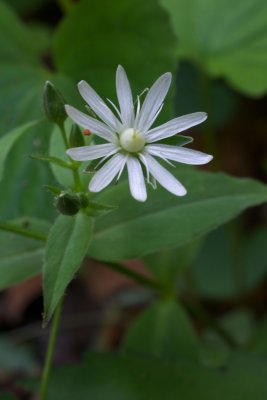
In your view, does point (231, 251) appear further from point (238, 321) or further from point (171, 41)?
point (171, 41)

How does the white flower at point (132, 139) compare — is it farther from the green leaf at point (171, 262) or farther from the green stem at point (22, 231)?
the green leaf at point (171, 262)

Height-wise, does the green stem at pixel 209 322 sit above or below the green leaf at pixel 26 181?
below

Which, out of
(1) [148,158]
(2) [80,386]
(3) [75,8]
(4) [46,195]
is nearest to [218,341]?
(2) [80,386]

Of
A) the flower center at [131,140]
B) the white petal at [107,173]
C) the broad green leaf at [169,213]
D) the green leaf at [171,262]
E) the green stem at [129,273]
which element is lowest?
the green leaf at [171,262]

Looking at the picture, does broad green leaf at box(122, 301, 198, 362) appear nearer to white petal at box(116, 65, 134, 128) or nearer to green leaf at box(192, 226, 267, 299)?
green leaf at box(192, 226, 267, 299)

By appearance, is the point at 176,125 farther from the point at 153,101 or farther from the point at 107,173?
the point at 107,173

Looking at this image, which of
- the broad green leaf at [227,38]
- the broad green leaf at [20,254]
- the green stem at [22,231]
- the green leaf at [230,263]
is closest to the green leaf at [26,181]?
the broad green leaf at [20,254]
